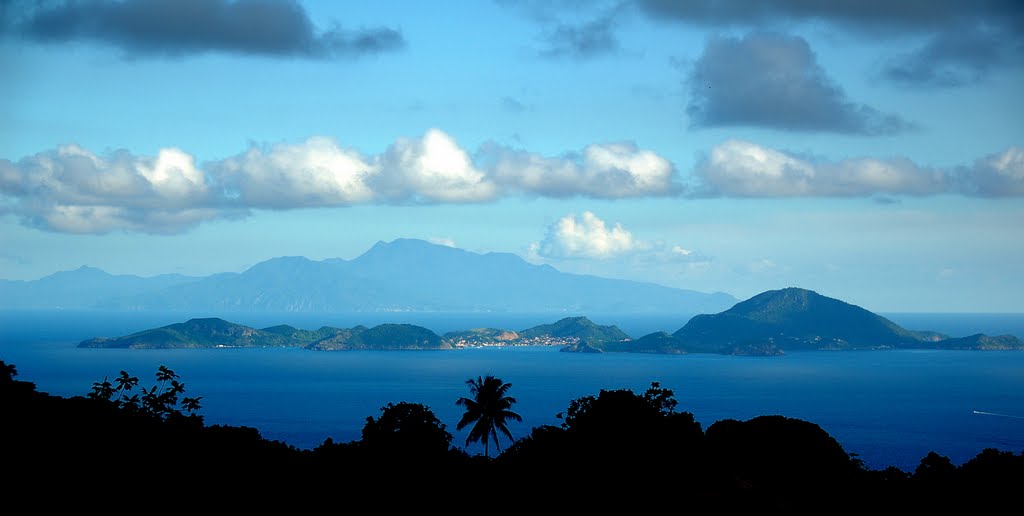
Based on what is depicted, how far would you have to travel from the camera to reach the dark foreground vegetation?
132 ft

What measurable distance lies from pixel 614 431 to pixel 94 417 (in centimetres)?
2822

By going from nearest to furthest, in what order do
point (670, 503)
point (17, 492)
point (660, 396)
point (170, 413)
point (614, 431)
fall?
1. point (17, 492)
2. point (670, 503)
3. point (614, 431)
4. point (660, 396)
5. point (170, 413)

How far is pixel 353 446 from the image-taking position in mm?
54156

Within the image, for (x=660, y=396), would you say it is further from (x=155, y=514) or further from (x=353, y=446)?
(x=155, y=514)

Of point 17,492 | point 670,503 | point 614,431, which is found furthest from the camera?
point 614,431

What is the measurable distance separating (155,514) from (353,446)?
17.2 m

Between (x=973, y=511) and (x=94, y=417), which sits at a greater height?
(x=94, y=417)

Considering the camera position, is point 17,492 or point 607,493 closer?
point 17,492

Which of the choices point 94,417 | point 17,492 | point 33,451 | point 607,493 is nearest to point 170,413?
point 94,417

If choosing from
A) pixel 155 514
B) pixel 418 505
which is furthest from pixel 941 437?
pixel 155 514

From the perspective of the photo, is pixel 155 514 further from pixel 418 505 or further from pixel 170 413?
pixel 170 413

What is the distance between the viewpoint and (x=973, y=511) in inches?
1710

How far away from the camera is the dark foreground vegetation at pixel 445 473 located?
132ft

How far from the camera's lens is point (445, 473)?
4838 centimetres
